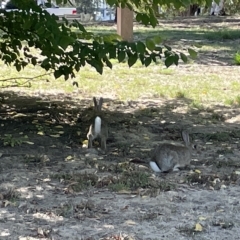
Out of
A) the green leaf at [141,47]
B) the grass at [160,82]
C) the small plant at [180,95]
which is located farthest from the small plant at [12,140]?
the small plant at [180,95]

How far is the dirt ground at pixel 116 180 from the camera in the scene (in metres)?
4.45

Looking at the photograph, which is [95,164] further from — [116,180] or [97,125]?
[97,125]

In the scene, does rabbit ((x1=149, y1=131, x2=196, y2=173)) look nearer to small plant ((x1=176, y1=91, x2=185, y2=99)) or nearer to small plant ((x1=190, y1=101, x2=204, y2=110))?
small plant ((x1=190, y1=101, x2=204, y2=110))

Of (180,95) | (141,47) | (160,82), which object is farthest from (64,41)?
(160,82)

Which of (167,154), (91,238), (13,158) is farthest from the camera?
(13,158)

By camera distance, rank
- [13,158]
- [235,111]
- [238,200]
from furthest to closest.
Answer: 1. [235,111]
2. [13,158]
3. [238,200]

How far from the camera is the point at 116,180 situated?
18.1 feet

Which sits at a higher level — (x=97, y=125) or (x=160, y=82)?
(x=97, y=125)

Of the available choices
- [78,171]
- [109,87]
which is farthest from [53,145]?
[109,87]

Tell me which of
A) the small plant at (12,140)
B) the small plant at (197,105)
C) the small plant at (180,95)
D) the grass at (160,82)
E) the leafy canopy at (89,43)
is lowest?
the grass at (160,82)

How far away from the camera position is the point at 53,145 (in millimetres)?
6930

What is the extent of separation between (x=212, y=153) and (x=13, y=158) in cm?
218

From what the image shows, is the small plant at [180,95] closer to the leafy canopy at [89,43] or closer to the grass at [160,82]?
the grass at [160,82]

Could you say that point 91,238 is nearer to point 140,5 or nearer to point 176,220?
point 176,220
